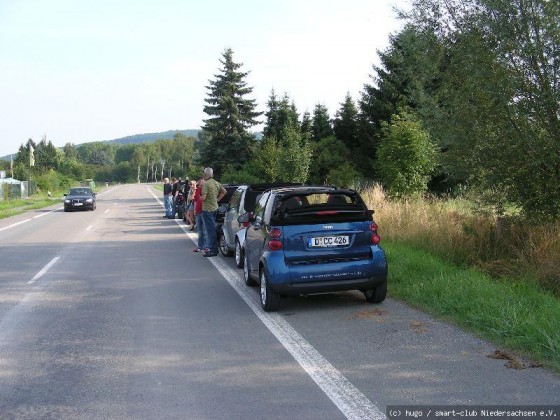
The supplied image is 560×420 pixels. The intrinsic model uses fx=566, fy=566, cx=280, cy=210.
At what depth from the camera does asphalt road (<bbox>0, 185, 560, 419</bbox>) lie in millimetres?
4281

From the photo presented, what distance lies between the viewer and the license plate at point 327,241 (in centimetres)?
732

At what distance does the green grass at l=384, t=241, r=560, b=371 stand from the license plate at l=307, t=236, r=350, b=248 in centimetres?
128

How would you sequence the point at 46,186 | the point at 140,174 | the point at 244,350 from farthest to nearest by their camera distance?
the point at 140,174, the point at 46,186, the point at 244,350

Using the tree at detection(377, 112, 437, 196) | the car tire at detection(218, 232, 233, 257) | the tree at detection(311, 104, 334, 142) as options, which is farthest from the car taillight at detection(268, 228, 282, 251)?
the tree at detection(311, 104, 334, 142)

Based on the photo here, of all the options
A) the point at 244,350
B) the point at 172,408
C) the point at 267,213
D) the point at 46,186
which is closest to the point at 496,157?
the point at 267,213

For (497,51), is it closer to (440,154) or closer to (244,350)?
(440,154)

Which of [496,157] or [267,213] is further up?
[496,157]

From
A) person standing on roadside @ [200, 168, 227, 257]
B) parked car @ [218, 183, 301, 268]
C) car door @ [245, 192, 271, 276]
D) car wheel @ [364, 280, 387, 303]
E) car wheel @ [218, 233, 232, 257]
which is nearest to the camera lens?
car wheel @ [364, 280, 387, 303]

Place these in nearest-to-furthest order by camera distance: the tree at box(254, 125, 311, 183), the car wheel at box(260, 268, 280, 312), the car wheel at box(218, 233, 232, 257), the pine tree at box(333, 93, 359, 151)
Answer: the car wheel at box(260, 268, 280, 312), the car wheel at box(218, 233, 232, 257), the tree at box(254, 125, 311, 183), the pine tree at box(333, 93, 359, 151)

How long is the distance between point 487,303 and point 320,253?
2.09m

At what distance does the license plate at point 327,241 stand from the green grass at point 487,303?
4.22 ft

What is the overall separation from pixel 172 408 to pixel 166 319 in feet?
9.60

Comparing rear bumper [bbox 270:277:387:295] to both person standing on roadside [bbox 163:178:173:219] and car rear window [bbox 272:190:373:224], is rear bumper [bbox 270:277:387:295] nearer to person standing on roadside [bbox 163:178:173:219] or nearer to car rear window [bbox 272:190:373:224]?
car rear window [bbox 272:190:373:224]

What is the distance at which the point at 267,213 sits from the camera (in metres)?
7.95
